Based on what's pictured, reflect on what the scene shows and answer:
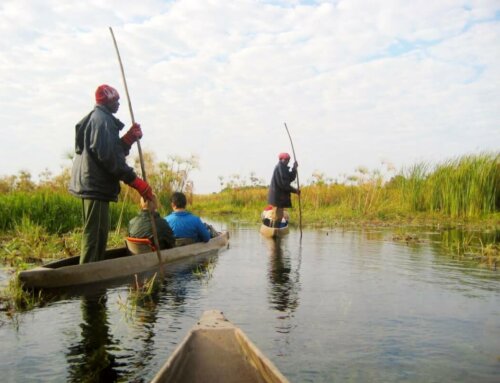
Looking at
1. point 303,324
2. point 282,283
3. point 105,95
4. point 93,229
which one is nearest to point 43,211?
point 93,229

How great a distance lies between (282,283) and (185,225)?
290 centimetres

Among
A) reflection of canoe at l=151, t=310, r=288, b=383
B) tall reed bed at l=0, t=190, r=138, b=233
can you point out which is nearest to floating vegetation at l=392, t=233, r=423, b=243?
tall reed bed at l=0, t=190, r=138, b=233

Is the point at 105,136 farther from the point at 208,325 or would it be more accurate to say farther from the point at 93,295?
the point at 208,325

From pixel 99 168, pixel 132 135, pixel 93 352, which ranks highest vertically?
pixel 132 135

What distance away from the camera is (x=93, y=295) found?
5.89 m

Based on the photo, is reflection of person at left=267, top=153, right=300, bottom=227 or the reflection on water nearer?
the reflection on water

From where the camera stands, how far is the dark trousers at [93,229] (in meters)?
6.31

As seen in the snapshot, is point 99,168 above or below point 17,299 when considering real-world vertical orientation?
above

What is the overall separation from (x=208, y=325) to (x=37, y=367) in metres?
1.29

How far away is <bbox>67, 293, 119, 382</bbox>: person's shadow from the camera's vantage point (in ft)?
11.4

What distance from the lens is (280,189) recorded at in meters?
13.2


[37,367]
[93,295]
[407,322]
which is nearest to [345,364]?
[407,322]

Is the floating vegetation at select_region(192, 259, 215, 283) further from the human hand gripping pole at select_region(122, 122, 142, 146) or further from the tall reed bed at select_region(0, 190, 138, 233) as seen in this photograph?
the tall reed bed at select_region(0, 190, 138, 233)

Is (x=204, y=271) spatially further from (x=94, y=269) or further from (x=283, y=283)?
(x=94, y=269)
